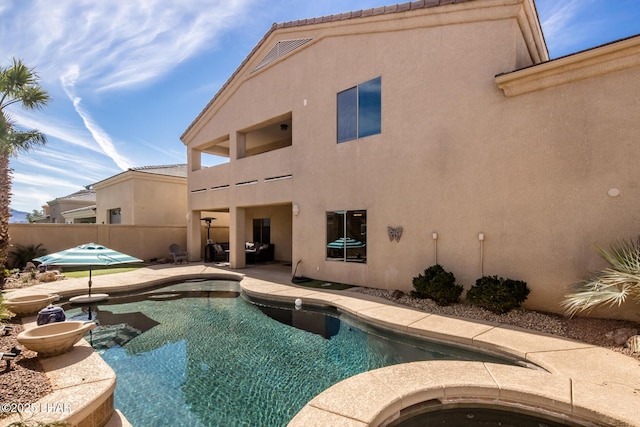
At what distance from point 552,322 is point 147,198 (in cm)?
2409

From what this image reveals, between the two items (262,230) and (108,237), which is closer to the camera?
(108,237)

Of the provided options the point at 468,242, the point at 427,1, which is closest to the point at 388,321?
the point at 468,242

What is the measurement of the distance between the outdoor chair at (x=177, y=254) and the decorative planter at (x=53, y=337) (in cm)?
1378

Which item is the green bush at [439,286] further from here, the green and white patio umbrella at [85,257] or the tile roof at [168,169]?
the tile roof at [168,169]

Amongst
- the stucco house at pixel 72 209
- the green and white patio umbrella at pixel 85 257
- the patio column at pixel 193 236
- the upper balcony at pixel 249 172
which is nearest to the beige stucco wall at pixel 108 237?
the patio column at pixel 193 236

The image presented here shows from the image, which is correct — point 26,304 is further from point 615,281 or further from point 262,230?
point 262,230

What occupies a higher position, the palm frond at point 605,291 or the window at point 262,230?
the window at point 262,230

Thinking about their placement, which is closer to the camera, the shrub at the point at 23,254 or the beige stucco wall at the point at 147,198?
the shrub at the point at 23,254

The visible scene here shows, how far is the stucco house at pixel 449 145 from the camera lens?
691 cm

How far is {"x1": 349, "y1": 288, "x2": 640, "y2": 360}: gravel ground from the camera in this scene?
5953mm

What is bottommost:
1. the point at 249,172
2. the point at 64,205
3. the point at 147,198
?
the point at 147,198

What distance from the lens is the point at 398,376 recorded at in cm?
448

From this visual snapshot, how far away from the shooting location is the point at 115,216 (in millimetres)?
24719

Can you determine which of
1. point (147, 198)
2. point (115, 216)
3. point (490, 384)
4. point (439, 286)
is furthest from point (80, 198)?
point (490, 384)
